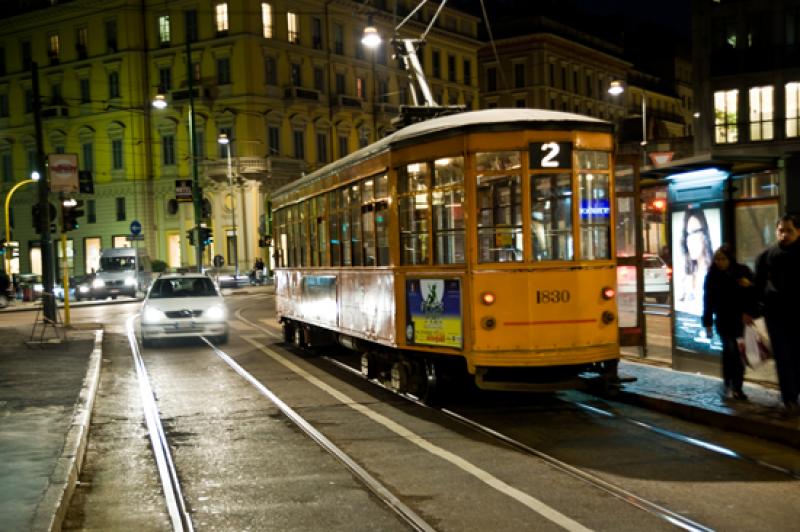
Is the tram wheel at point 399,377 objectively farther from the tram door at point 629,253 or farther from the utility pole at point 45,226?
the utility pole at point 45,226

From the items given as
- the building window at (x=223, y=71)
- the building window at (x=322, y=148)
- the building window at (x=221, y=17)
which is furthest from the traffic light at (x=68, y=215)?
the building window at (x=322, y=148)

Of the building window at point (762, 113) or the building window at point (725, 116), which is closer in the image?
the building window at point (762, 113)

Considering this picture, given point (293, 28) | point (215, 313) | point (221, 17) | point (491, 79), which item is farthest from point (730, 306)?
point (491, 79)

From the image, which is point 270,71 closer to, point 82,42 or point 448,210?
point 82,42

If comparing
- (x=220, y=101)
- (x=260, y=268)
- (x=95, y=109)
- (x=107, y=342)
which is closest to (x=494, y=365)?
(x=107, y=342)

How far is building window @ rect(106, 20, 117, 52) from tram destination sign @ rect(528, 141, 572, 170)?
5720cm

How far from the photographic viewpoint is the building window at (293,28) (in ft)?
196

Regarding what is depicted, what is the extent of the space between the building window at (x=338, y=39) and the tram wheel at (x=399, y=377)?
176 ft

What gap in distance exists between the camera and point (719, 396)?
32.8ft

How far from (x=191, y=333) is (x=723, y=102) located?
116ft

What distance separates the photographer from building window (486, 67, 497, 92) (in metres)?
79.3

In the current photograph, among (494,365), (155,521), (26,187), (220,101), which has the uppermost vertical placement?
(220,101)

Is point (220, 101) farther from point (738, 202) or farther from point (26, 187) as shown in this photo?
point (738, 202)

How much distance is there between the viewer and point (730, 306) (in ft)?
32.0
